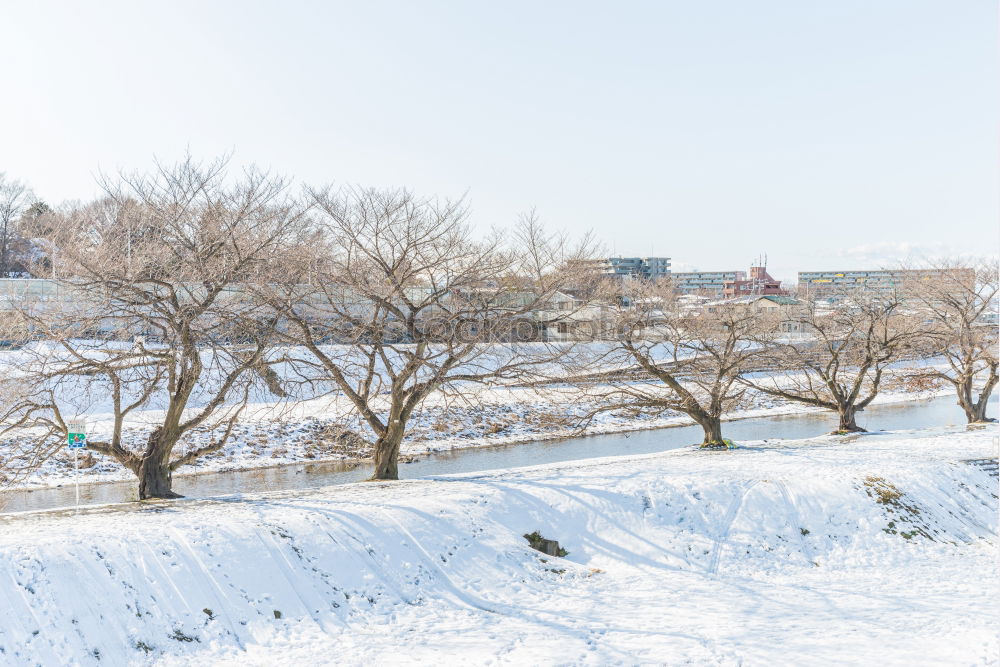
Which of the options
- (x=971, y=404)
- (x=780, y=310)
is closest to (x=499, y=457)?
(x=780, y=310)

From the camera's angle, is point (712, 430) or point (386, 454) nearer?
point (386, 454)

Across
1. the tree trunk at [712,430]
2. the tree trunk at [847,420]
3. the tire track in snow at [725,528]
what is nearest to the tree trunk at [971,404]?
the tree trunk at [847,420]

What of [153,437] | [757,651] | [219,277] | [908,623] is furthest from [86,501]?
[908,623]

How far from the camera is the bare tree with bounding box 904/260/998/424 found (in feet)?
76.4

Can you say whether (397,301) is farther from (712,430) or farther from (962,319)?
(962,319)

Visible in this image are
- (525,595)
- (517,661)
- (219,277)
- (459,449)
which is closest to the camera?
(517,661)

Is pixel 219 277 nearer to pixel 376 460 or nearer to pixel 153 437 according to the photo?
pixel 153 437

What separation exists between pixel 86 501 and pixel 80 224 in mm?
6342

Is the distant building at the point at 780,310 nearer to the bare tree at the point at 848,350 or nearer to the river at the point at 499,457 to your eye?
the bare tree at the point at 848,350

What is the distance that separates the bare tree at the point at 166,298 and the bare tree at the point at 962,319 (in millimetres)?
20127

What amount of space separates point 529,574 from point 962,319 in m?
19.5

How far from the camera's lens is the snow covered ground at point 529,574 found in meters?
7.90

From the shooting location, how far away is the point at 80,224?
14.9 meters

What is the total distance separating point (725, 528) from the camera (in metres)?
12.5
